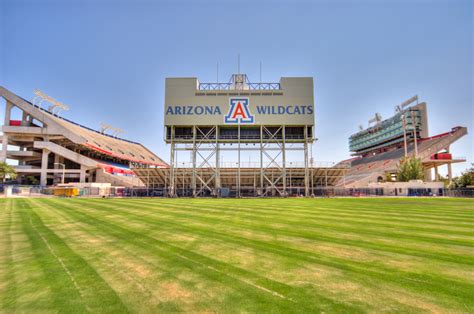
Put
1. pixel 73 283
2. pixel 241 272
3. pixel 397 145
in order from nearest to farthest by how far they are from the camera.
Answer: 1. pixel 73 283
2. pixel 241 272
3. pixel 397 145

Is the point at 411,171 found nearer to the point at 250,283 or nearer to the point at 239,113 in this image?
the point at 239,113

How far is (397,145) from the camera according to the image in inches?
3969

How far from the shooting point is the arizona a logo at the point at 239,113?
42562 millimetres

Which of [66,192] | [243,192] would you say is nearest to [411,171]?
[243,192]

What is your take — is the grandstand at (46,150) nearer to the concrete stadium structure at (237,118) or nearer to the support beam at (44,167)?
the support beam at (44,167)

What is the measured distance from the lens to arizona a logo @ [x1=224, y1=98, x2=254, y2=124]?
1676 inches

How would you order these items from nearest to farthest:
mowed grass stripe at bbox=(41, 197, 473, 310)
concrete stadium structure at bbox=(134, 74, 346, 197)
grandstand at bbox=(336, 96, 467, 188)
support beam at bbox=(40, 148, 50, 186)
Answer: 1. mowed grass stripe at bbox=(41, 197, 473, 310)
2. concrete stadium structure at bbox=(134, 74, 346, 197)
3. support beam at bbox=(40, 148, 50, 186)
4. grandstand at bbox=(336, 96, 467, 188)

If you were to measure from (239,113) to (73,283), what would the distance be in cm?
3990

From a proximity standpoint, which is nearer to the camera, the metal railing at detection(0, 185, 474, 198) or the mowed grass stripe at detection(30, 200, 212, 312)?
the mowed grass stripe at detection(30, 200, 212, 312)

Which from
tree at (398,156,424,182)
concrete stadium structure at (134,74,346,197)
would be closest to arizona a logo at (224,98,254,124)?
concrete stadium structure at (134,74,346,197)

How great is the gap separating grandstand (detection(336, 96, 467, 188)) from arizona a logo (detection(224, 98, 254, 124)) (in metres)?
24.7

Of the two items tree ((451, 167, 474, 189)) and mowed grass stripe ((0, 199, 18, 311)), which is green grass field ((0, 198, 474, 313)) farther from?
tree ((451, 167, 474, 189))

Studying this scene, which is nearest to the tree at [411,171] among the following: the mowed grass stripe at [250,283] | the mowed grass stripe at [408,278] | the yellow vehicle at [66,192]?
the mowed grass stripe at [408,278]

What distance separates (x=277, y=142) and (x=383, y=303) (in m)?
40.7
